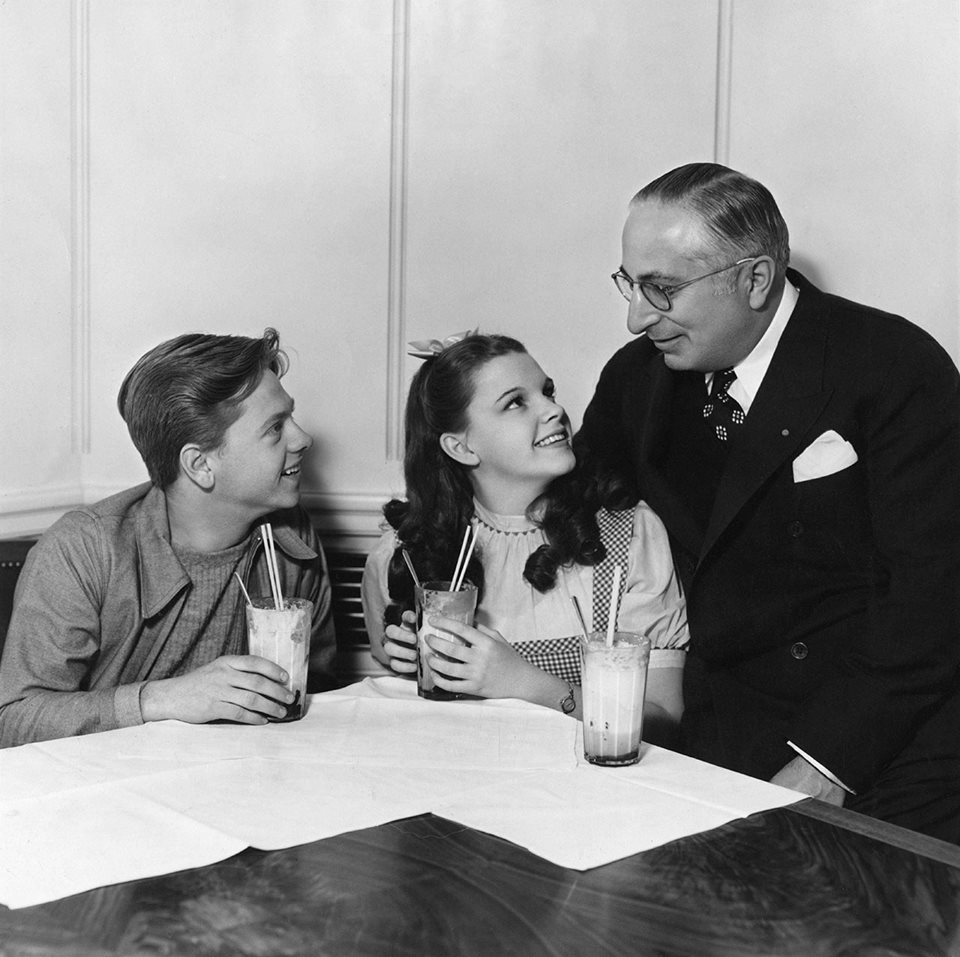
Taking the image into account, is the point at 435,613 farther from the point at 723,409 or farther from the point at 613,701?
the point at 723,409

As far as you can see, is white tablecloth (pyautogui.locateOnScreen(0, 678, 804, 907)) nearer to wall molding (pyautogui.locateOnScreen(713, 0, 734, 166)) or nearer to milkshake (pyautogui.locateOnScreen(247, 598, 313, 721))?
milkshake (pyautogui.locateOnScreen(247, 598, 313, 721))

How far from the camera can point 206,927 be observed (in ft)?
3.51

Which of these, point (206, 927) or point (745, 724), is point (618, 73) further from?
point (206, 927)

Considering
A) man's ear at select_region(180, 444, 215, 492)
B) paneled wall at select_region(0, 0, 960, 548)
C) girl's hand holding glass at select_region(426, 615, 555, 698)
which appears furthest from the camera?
paneled wall at select_region(0, 0, 960, 548)

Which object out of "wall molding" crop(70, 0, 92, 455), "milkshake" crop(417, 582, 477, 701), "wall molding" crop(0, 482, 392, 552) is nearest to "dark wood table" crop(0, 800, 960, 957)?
"milkshake" crop(417, 582, 477, 701)

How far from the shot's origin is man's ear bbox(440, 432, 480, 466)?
2332 millimetres

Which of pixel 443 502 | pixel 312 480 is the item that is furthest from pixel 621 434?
pixel 312 480

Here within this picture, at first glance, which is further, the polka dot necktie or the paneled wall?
the paneled wall

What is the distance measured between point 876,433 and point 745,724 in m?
0.55

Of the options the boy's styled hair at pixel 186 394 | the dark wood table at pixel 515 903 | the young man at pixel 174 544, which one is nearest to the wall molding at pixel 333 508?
the young man at pixel 174 544

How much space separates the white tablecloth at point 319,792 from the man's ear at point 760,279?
82 centimetres

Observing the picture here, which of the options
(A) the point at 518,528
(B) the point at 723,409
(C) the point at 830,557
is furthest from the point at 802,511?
(A) the point at 518,528

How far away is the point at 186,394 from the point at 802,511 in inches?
42.7

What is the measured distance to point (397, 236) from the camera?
2.70 m
